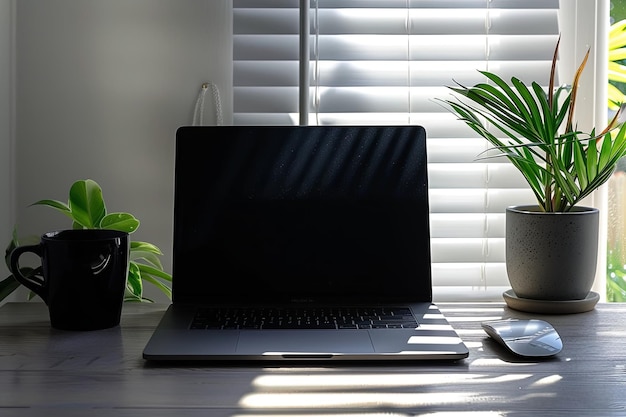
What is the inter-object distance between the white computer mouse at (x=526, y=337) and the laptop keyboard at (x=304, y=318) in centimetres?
11

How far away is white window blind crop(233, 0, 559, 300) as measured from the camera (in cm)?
152

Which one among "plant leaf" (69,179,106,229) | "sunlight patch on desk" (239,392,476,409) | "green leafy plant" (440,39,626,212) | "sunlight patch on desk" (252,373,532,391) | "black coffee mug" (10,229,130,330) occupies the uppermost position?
"green leafy plant" (440,39,626,212)

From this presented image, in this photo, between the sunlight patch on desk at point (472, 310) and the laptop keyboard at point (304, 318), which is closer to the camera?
the laptop keyboard at point (304, 318)

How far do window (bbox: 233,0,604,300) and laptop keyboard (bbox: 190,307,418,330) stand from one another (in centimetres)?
44

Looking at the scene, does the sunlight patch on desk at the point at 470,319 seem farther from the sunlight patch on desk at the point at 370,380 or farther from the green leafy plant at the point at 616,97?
the green leafy plant at the point at 616,97

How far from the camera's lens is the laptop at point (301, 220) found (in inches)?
47.6

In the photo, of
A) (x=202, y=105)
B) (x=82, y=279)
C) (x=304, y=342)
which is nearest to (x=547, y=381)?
(x=304, y=342)

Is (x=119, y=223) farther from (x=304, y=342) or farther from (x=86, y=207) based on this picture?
(x=304, y=342)

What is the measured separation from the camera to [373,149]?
125 centimetres

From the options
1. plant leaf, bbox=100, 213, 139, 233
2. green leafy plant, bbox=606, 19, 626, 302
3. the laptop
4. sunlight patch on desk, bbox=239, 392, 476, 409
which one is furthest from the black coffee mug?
green leafy plant, bbox=606, 19, 626, 302

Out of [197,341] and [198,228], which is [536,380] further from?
[198,228]

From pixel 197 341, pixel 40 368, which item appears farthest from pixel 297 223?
pixel 40 368

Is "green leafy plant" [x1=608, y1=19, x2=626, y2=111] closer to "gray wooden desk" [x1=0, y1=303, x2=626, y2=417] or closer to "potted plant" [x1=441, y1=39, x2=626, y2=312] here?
"potted plant" [x1=441, y1=39, x2=626, y2=312]

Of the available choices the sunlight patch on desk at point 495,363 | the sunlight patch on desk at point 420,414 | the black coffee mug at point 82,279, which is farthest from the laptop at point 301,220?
the sunlight patch on desk at point 420,414
